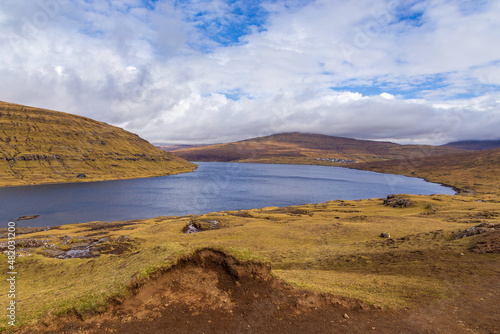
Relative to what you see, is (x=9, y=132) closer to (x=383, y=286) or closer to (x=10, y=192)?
(x=10, y=192)

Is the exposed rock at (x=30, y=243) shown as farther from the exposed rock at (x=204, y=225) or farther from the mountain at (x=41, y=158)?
the mountain at (x=41, y=158)

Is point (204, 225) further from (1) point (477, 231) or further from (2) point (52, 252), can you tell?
(1) point (477, 231)

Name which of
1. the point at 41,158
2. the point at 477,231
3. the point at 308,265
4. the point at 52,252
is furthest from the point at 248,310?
the point at 41,158

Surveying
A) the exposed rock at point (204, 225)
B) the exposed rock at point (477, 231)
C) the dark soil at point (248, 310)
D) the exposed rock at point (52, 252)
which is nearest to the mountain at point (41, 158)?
the exposed rock at point (52, 252)

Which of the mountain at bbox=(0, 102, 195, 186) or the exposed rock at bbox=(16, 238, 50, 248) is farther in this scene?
the mountain at bbox=(0, 102, 195, 186)

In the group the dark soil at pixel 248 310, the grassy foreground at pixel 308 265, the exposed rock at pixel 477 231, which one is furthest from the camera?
the exposed rock at pixel 477 231

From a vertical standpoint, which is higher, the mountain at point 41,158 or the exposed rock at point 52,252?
the mountain at point 41,158

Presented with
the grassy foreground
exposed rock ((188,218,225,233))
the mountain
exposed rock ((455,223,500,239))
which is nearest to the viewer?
the grassy foreground

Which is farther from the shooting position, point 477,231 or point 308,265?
point 477,231

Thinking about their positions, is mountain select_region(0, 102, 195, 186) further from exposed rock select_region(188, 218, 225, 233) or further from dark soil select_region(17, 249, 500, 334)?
dark soil select_region(17, 249, 500, 334)

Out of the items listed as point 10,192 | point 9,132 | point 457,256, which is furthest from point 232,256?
point 9,132

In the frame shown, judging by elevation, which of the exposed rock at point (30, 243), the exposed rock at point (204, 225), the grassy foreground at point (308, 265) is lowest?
the exposed rock at point (204, 225)

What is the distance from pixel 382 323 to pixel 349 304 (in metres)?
1.63

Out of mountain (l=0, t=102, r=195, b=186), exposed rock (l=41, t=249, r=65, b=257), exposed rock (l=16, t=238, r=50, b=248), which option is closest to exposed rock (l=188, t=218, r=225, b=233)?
exposed rock (l=41, t=249, r=65, b=257)
